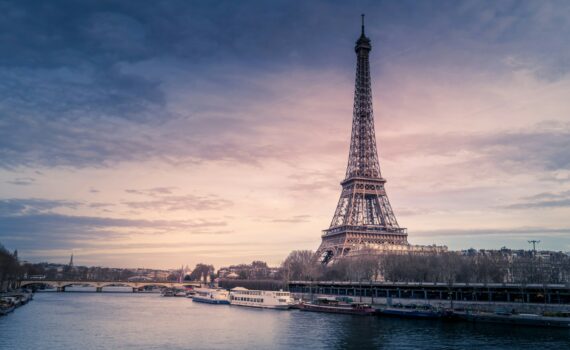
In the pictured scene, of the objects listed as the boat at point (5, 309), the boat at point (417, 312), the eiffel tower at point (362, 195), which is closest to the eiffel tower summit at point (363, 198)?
the eiffel tower at point (362, 195)

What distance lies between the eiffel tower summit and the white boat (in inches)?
1059

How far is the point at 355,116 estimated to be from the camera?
411ft

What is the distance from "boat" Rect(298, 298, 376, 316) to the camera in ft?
237

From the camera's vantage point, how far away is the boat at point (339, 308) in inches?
2839

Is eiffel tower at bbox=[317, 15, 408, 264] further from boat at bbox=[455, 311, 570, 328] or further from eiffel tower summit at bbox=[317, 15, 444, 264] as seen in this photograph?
boat at bbox=[455, 311, 570, 328]

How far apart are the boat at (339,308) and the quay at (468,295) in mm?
8527

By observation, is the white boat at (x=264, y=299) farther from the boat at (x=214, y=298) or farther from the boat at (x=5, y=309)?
the boat at (x=5, y=309)

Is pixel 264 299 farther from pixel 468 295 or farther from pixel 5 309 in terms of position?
pixel 5 309

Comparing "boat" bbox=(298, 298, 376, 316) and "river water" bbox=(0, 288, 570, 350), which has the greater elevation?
"boat" bbox=(298, 298, 376, 316)

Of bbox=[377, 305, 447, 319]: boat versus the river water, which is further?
bbox=[377, 305, 447, 319]: boat

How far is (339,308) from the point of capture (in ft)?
250

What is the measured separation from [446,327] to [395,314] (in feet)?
50.3

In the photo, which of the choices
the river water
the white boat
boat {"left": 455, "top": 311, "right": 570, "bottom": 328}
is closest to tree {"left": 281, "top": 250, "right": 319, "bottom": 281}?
the white boat

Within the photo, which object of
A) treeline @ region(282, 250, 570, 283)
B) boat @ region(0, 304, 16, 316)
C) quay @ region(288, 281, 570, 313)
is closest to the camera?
quay @ region(288, 281, 570, 313)
